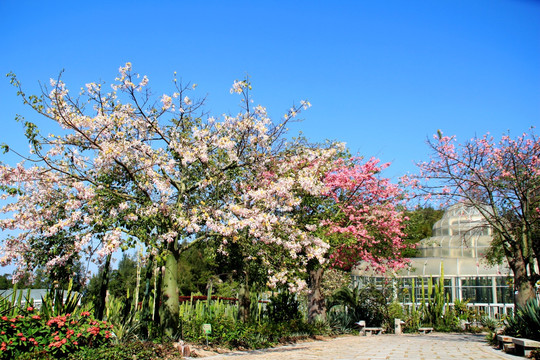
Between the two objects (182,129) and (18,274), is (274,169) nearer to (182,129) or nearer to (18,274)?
(182,129)

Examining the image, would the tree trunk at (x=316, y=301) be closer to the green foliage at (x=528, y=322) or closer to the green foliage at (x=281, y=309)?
the green foliage at (x=281, y=309)

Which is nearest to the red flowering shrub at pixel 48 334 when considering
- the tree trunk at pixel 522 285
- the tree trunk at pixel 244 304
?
the tree trunk at pixel 244 304

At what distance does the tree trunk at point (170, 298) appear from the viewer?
10.1 m

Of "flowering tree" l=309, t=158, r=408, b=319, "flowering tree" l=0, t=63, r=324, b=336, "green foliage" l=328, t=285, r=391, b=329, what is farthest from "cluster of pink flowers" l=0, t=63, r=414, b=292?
"green foliage" l=328, t=285, r=391, b=329

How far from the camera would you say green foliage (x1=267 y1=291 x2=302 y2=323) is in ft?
49.0

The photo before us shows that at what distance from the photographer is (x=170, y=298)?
33.8ft

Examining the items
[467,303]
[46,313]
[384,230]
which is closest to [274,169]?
[46,313]

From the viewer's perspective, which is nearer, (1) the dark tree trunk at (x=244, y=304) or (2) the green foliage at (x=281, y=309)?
(1) the dark tree trunk at (x=244, y=304)

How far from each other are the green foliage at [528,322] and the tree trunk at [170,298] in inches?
333

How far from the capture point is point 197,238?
34.4ft

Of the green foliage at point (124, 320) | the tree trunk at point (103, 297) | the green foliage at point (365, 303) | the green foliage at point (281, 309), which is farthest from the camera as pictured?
the green foliage at point (365, 303)

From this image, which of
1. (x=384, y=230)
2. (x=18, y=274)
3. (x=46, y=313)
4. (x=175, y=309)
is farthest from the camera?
(x=384, y=230)

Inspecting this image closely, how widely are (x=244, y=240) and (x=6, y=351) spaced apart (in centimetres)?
498

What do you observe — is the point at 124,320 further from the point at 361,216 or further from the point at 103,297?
the point at 361,216
